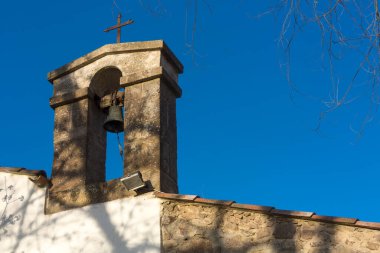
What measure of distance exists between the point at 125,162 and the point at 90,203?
19.7 inches

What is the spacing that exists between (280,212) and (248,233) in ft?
1.04

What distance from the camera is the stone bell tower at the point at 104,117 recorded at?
6.62m

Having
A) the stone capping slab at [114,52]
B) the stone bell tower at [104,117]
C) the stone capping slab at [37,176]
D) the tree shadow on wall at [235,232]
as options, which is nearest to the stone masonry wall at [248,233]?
the tree shadow on wall at [235,232]

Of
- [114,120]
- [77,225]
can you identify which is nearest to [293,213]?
[77,225]

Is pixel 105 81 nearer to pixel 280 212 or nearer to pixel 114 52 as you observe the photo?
pixel 114 52

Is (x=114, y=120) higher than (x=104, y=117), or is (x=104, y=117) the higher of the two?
(x=104, y=117)

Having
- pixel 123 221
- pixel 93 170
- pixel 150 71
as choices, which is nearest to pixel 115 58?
pixel 150 71

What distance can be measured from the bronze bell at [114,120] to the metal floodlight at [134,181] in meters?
0.90

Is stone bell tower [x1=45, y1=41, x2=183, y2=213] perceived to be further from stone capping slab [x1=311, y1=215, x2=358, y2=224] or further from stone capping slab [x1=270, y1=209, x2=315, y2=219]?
stone capping slab [x1=311, y1=215, x2=358, y2=224]

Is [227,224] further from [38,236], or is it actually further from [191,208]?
[38,236]

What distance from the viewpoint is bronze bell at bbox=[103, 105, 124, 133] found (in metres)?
7.08

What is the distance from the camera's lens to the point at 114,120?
7.06 meters

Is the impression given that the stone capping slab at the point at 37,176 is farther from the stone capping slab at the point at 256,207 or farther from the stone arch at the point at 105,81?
the stone capping slab at the point at 256,207

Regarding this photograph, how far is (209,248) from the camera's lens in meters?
5.96
